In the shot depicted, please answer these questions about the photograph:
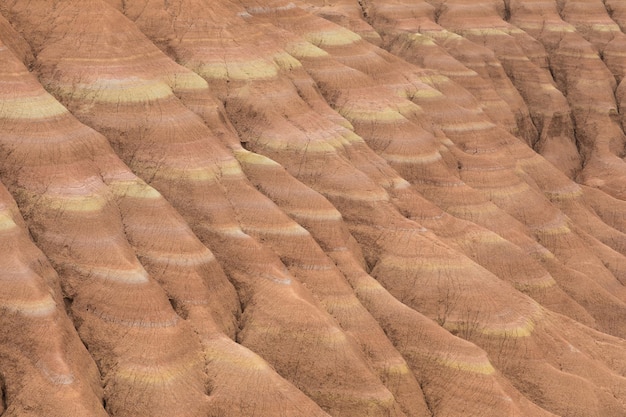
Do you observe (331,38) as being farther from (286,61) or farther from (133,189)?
(133,189)

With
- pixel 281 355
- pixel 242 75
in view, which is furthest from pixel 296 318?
pixel 242 75

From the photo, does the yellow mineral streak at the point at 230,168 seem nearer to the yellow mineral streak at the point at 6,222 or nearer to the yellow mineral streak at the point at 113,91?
the yellow mineral streak at the point at 113,91

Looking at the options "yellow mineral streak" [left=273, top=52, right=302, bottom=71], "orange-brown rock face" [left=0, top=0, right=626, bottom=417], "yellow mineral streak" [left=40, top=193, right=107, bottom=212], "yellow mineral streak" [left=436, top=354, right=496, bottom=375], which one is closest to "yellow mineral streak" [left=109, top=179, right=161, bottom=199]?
"orange-brown rock face" [left=0, top=0, right=626, bottom=417]

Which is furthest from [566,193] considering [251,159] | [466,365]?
[251,159]

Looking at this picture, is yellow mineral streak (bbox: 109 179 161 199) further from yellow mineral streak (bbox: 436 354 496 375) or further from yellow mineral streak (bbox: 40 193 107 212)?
yellow mineral streak (bbox: 436 354 496 375)

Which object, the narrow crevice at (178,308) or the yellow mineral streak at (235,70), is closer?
the narrow crevice at (178,308)

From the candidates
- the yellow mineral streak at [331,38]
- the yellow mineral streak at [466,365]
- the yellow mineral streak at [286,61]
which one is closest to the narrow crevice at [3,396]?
the yellow mineral streak at [466,365]

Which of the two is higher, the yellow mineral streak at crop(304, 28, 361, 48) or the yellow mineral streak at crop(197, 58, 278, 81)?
the yellow mineral streak at crop(197, 58, 278, 81)
